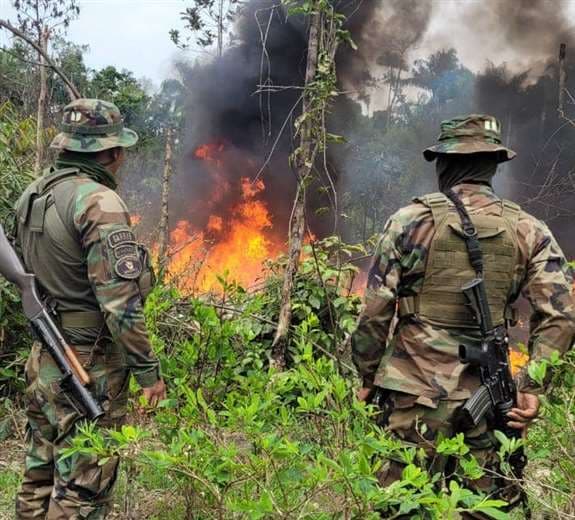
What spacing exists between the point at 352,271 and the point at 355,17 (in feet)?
30.0

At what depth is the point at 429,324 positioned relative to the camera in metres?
2.57

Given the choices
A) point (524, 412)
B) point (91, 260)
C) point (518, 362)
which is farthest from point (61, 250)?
point (518, 362)

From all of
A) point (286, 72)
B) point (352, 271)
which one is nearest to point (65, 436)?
point (352, 271)

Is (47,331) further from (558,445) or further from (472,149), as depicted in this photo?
(558,445)

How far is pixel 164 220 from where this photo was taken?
33.1ft

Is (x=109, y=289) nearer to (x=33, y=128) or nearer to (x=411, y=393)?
(x=411, y=393)

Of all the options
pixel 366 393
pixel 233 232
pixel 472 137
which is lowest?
pixel 233 232

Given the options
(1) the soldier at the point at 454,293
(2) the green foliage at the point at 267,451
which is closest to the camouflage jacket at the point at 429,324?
(1) the soldier at the point at 454,293

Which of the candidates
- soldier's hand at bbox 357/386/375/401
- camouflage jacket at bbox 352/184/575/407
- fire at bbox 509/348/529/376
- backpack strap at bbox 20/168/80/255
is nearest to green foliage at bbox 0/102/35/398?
backpack strap at bbox 20/168/80/255

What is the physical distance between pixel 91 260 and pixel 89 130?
0.65m

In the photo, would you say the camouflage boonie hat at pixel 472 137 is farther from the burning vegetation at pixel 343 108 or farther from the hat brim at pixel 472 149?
the burning vegetation at pixel 343 108

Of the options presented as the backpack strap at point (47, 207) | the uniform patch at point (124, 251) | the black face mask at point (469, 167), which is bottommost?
the uniform patch at point (124, 251)

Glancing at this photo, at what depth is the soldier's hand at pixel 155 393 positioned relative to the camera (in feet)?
8.36

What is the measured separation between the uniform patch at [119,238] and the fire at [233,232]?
7265 mm
